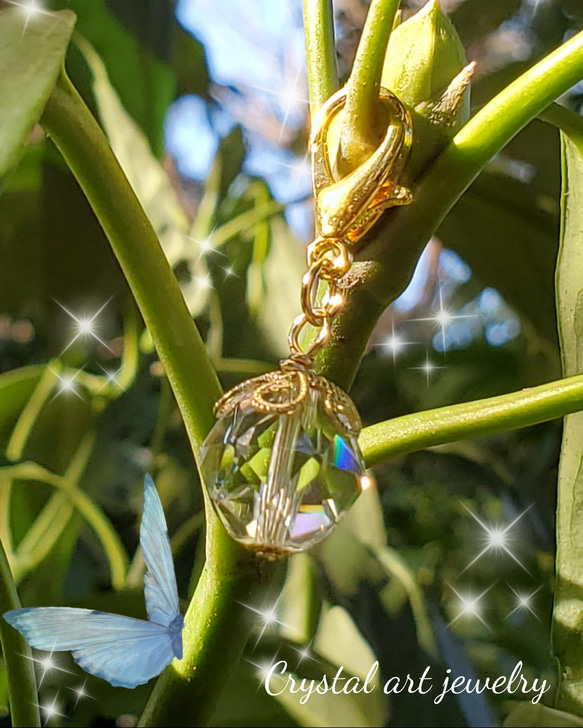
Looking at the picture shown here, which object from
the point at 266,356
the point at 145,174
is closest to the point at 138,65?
the point at 145,174

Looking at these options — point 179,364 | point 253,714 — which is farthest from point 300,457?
point 253,714

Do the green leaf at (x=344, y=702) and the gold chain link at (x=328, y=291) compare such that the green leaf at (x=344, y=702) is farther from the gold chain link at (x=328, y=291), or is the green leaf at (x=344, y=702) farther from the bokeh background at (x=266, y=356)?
the gold chain link at (x=328, y=291)

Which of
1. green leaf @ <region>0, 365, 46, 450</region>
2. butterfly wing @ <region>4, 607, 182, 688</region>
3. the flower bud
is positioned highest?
the flower bud

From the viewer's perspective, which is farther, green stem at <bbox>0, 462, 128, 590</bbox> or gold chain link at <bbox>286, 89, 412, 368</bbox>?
green stem at <bbox>0, 462, 128, 590</bbox>

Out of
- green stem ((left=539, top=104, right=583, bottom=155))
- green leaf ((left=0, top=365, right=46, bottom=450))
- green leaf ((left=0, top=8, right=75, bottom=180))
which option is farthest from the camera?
green leaf ((left=0, top=365, right=46, bottom=450))

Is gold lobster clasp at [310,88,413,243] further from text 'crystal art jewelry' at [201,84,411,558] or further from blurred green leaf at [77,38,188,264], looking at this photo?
blurred green leaf at [77,38,188,264]

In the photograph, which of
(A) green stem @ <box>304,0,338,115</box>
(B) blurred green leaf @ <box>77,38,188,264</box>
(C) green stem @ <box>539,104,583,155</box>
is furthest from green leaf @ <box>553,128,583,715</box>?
(B) blurred green leaf @ <box>77,38,188,264</box>
